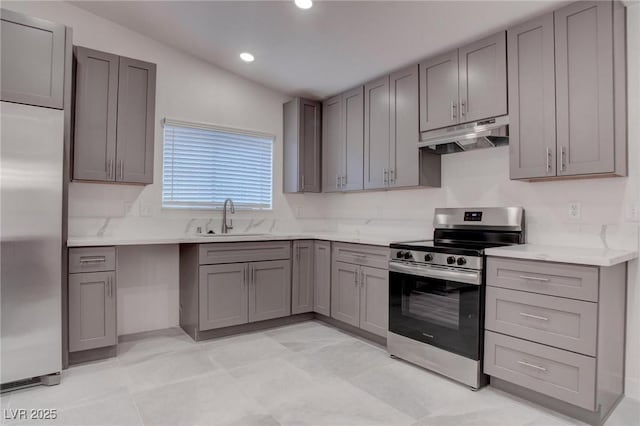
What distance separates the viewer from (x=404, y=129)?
3445mm

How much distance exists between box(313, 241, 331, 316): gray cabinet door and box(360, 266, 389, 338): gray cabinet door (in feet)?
1.60

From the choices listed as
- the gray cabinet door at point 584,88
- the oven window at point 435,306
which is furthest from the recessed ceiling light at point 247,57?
the oven window at point 435,306

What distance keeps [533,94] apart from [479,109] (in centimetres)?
37

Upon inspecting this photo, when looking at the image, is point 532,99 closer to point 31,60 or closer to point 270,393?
point 270,393

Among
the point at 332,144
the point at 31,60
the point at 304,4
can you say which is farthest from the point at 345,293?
the point at 31,60

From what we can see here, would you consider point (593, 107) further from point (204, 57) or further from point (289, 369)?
point (204, 57)

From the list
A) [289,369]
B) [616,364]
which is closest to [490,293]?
[616,364]

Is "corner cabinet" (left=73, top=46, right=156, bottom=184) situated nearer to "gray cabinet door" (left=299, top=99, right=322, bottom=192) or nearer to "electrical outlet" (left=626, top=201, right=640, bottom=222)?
"gray cabinet door" (left=299, top=99, right=322, bottom=192)

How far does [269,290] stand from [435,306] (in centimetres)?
164

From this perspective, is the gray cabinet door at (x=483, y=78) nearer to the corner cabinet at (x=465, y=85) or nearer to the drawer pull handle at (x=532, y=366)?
the corner cabinet at (x=465, y=85)

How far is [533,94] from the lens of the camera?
2.57m

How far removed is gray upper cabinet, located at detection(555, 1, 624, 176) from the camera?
225 centimetres

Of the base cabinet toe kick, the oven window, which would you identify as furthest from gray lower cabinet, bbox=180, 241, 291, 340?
the base cabinet toe kick

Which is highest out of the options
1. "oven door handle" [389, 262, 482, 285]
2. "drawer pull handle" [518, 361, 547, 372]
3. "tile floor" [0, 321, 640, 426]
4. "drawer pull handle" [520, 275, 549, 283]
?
"drawer pull handle" [520, 275, 549, 283]
